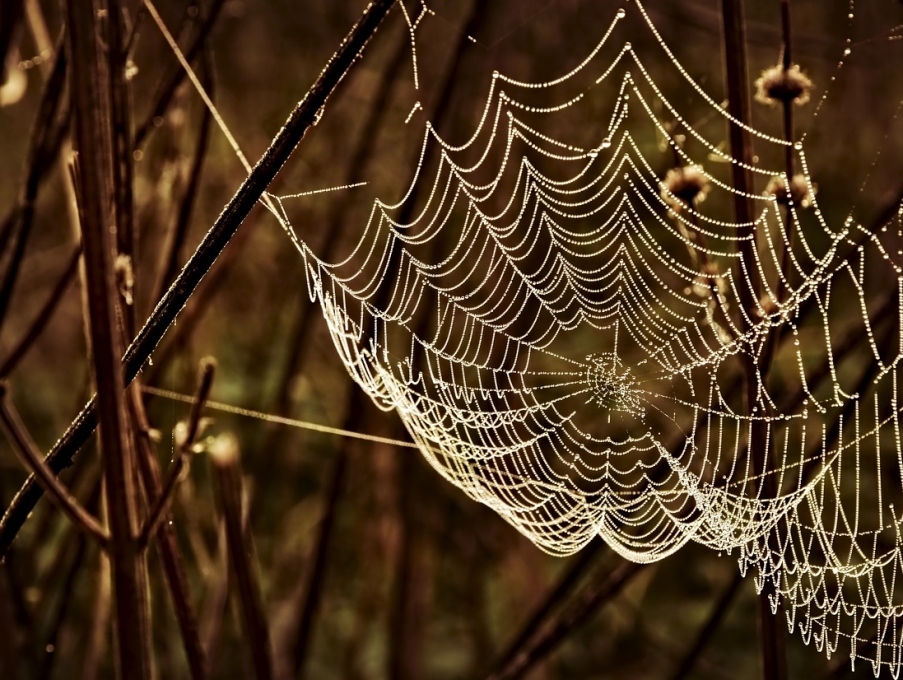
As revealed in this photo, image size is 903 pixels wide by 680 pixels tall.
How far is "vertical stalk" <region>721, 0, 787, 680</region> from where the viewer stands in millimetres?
632

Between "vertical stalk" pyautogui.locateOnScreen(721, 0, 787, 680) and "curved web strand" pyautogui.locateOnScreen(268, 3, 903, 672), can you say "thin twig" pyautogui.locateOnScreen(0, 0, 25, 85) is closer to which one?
"vertical stalk" pyautogui.locateOnScreen(721, 0, 787, 680)

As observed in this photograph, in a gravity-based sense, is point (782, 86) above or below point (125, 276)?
above

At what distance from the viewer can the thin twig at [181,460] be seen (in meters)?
0.38

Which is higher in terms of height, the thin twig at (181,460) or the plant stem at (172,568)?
the thin twig at (181,460)

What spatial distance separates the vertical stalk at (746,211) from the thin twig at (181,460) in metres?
0.41

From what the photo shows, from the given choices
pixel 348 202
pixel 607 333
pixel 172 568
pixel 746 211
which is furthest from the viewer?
pixel 607 333

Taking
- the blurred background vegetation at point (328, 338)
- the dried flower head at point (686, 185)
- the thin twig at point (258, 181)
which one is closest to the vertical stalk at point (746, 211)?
the dried flower head at point (686, 185)

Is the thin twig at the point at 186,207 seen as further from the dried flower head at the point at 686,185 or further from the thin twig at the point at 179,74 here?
the dried flower head at the point at 686,185

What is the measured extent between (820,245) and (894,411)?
1.50 meters

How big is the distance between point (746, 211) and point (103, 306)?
467 mm

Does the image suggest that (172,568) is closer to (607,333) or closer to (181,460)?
(181,460)

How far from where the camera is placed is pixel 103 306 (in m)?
0.34

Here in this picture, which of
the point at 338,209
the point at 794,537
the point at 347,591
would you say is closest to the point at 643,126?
the point at 794,537

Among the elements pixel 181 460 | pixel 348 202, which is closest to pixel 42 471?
pixel 181 460
